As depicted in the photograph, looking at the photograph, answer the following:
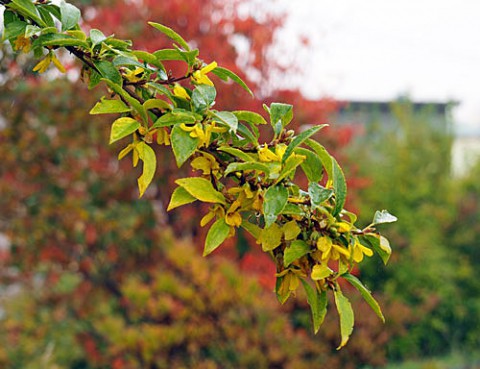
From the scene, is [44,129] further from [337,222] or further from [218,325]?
[337,222]

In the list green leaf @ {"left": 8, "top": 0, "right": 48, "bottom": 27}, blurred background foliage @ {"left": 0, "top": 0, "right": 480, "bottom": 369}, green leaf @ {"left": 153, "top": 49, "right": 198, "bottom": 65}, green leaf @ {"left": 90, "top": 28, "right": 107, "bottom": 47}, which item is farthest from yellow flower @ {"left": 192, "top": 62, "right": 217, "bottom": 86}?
blurred background foliage @ {"left": 0, "top": 0, "right": 480, "bottom": 369}

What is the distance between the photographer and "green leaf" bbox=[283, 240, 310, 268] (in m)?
0.78

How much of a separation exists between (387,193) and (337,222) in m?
5.75

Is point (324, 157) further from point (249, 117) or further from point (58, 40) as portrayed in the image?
point (58, 40)

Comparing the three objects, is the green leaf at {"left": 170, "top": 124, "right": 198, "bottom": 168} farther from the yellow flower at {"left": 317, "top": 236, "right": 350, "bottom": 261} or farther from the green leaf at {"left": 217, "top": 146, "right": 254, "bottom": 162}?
the yellow flower at {"left": 317, "top": 236, "right": 350, "bottom": 261}

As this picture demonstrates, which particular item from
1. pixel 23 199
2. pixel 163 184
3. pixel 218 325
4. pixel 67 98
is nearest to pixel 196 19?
pixel 163 184

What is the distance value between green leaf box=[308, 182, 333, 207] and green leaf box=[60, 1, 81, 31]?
393mm

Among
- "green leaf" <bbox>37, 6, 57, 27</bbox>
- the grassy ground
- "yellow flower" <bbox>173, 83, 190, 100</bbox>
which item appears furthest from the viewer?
the grassy ground

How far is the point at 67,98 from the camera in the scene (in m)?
3.72

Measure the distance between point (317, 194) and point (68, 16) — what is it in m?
0.42

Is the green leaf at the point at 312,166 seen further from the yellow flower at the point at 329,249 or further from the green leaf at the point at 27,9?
the green leaf at the point at 27,9

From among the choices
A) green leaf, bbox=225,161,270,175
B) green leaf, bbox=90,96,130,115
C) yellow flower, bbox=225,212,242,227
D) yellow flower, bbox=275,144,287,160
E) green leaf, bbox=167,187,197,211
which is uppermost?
green leaf, bbox=90,96,130,115

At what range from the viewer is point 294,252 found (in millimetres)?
779

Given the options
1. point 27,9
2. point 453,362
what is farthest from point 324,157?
point 453,362
